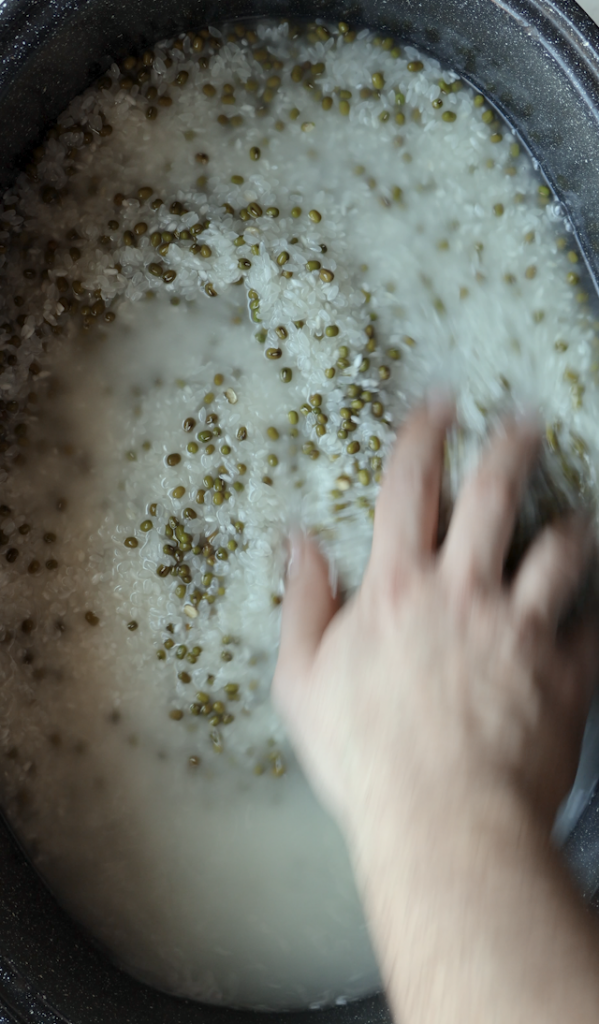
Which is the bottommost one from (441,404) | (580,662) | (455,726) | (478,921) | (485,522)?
(478,921)

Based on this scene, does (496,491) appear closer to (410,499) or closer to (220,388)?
(410,499)

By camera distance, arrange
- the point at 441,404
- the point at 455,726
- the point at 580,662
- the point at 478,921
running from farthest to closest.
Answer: the point at 441,404 → the point at 580,662 → the point at 455,726 → the point at 478,921

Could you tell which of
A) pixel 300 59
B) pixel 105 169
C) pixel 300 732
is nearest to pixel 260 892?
pixel 300 732

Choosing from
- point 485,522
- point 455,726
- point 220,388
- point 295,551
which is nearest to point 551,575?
point 485,522

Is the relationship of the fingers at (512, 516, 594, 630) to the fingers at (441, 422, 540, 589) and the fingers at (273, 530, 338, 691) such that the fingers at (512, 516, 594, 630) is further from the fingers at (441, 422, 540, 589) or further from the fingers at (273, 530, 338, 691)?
the fingers at (273, 530, 338, 691)

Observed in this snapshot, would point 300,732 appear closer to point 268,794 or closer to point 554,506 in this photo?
point 268,794

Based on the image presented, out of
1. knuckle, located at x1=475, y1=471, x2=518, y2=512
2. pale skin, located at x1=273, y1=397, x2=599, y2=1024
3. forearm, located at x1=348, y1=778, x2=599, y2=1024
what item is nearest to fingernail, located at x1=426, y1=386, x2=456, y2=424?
pale skin, located at x1=273, y1=397, x2=599, y2=1024

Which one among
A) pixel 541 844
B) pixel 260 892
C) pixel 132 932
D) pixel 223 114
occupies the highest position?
pixel 223 114
